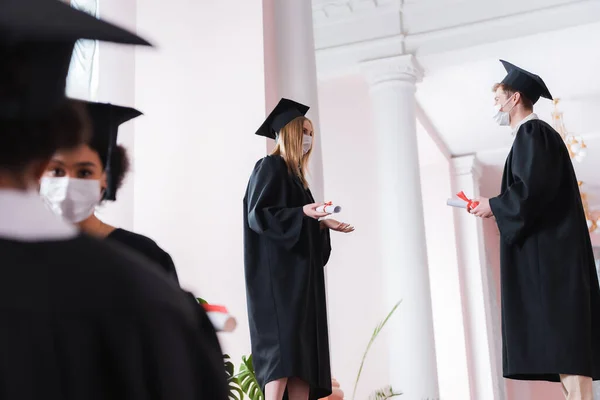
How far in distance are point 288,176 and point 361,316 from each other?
601 centimetres

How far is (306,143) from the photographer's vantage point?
4176mm

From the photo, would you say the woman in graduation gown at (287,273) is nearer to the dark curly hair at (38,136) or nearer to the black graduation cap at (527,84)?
the black graduation cap at (527,84)

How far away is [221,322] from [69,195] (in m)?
1.20

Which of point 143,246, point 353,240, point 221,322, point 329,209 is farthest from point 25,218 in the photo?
point 353,240

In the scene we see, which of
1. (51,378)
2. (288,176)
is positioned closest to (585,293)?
(288,176)

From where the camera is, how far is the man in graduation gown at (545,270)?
3951 millimetres

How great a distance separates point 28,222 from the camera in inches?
29.4

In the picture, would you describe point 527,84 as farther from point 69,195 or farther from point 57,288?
point 57,288

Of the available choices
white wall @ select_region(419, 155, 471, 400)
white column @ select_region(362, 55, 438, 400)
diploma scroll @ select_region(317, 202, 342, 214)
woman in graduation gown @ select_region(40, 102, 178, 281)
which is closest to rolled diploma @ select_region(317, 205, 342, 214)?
diploma scroll @ select_region(317, 202, 342, 214)

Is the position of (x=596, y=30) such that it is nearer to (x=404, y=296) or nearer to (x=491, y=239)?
(x=404, y=296)

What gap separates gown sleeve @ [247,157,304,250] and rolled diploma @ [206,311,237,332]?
265 centimetres

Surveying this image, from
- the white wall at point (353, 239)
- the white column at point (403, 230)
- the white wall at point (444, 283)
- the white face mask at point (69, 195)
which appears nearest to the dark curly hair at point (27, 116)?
the white face mask at point (69, 195)

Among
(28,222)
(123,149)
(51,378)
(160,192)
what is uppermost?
(160,192)

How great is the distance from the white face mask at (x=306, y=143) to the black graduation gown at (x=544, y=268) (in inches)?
42.1
